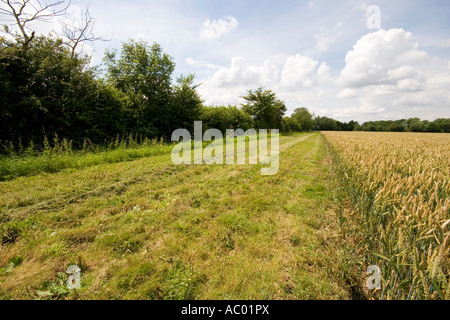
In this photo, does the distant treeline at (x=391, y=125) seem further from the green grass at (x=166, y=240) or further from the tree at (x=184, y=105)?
the green grass at (x=166, y=240)

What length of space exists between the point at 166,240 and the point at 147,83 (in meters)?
13.3

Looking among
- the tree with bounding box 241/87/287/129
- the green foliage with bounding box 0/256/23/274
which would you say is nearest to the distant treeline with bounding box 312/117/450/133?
the tree with bounding box 241/87/287/129

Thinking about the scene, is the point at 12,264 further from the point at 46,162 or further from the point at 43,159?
the point at 43,159

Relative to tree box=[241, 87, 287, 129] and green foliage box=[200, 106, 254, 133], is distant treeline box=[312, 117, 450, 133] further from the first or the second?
green foliage box=[200, 106, 254, 133]

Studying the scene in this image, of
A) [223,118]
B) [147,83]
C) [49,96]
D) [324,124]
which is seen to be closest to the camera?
[49,96]

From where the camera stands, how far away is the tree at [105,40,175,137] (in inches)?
495

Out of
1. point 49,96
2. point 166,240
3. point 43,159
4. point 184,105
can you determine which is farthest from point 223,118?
point 166,240

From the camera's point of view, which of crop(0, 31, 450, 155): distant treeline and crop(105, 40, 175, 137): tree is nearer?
crop(0, 31, 450, 155): distant treeline

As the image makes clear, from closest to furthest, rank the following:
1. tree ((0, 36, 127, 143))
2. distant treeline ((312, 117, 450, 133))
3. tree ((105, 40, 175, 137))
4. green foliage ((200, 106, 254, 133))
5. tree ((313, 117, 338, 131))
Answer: tree ((0, 36, 127, 143)) → tree ((105, 40, 175, 137)) → green foliage ((200, 106, 254, 133)) → distant treeline ((312, 117, 450, 133)) → tree ((313, 117, 338, 131))

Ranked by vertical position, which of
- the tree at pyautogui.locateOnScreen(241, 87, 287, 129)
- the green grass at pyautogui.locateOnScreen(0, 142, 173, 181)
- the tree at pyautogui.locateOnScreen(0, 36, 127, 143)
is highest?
the tree at pyautogui.locateOnScreen(241, 87, 287, 129)

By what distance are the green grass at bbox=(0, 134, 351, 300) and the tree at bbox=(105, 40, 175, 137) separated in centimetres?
859

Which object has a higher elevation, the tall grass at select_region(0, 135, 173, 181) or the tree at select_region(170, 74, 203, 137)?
the tree at select_region(170, 74, 203, 137)

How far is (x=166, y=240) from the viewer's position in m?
2.79
